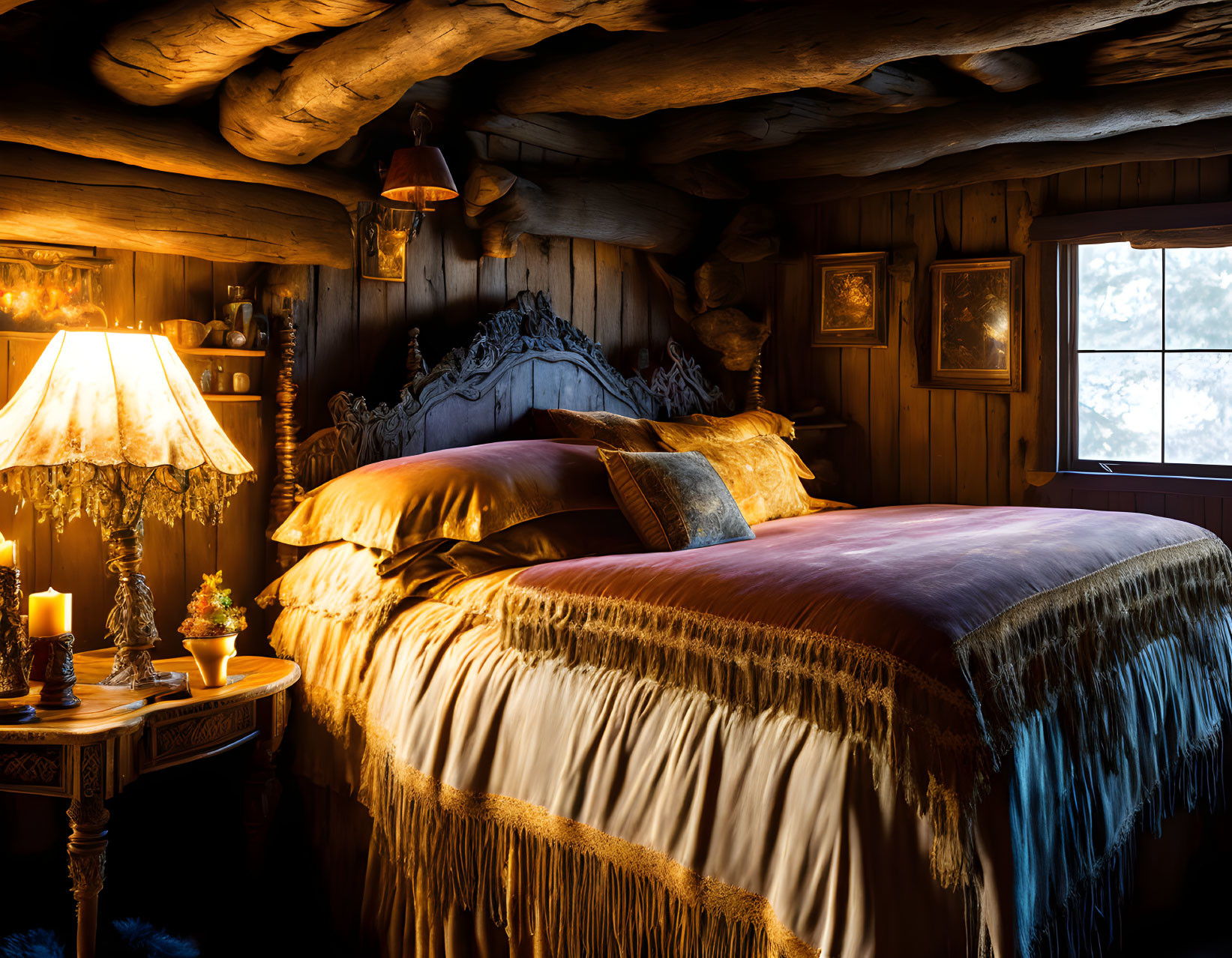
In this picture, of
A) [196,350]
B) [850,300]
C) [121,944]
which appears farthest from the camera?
[850,300]

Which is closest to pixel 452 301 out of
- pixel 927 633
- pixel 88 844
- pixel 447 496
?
pixel 447 496

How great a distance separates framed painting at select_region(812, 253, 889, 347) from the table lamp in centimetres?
313

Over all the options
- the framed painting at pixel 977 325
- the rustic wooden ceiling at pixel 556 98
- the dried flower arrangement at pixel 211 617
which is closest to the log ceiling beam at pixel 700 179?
the rustic wooden ceiling at pixel 556 98

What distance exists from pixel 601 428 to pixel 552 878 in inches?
66.2

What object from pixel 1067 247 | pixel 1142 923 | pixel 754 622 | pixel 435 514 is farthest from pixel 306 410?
pixel 1067 247

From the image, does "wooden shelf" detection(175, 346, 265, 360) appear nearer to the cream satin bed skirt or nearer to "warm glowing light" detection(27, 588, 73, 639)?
"warm glowing light" detection(27, 588, 73, 639)

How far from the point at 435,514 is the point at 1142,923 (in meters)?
2.07

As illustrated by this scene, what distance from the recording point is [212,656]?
82.9 inches

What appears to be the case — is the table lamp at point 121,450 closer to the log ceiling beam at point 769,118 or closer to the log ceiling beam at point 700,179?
the log ceiling beam at point 769,118

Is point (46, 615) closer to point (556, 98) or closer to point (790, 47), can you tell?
point (556, 98)

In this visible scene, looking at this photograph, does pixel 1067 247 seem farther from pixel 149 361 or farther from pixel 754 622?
pixel 149 361

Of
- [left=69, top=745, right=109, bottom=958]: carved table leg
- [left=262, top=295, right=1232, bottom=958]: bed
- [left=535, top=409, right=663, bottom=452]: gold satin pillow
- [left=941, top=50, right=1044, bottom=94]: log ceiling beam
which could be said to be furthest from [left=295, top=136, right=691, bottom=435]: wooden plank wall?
[left=941, top=50, right=1044, bottom=94]: log ceiling beam

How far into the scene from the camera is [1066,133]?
3.37 metres

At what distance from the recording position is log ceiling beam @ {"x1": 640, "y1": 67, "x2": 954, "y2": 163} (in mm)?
3236
